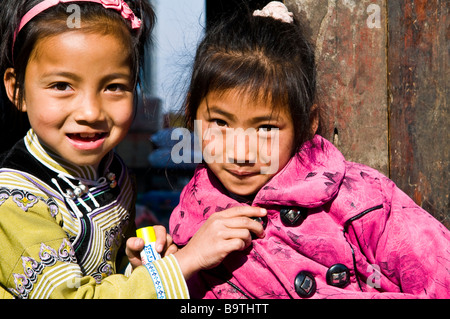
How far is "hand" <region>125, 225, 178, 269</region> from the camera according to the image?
153 centimetres

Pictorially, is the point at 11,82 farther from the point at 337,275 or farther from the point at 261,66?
the point at 337,275

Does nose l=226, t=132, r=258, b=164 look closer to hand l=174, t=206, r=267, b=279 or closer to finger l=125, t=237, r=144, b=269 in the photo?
hand l=174, t=206, r=267, b=279

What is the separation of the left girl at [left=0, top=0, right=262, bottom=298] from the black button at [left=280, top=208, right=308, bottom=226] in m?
0.08

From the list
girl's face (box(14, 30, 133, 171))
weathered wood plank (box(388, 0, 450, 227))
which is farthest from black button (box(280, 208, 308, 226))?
girl's face (box(14, 30, 133, 171))

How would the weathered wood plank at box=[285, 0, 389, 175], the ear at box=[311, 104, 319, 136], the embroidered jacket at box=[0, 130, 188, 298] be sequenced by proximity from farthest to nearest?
the weathered wood plank at box=[285, 0, 389, 175] < the ear at box=[311, 104, 319, 136] < the embroidered jacket at box=[0, 130, 188, 298]

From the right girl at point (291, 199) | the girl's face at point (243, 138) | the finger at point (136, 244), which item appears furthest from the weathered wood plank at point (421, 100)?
the finger at point (136, 244)

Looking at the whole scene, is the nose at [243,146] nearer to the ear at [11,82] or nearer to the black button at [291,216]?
the black button at [291,216]

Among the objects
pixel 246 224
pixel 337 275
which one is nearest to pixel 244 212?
pixel 246 224

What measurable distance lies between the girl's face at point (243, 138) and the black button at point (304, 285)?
29cm

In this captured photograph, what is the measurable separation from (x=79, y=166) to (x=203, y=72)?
0.52m

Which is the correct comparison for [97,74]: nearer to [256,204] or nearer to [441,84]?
[256,204]

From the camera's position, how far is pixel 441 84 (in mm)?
1726

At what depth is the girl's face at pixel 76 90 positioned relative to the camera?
1.53 meters

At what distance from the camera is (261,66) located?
1506 millimetres
